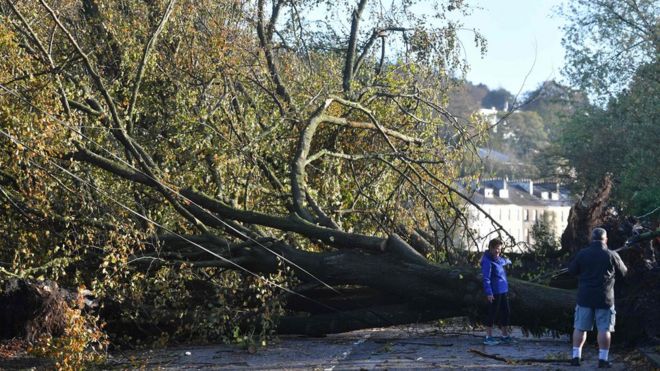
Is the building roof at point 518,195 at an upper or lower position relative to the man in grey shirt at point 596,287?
lower

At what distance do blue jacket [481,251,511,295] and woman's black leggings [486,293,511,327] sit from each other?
4.0 inches

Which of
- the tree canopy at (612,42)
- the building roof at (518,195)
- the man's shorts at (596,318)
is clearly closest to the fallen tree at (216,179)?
the man's shorts at (596,318)

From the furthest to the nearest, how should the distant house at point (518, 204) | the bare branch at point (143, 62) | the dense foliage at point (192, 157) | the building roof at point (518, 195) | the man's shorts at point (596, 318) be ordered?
the building roof at point (518, 195)
the distant house at point (518, 204)
the bare branch at point (143, 62)
the dense foliage at point (192, 157)
the man's shorts at point (596, 318)

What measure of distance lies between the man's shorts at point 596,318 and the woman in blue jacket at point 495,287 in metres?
2.14

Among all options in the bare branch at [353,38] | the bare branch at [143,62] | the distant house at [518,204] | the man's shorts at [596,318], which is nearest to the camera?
the man's shorts at [596,318]

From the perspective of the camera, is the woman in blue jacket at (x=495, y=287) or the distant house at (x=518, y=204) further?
the distant house at (x=518, y=204)

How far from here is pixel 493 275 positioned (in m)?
14.8

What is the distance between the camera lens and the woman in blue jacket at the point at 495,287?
14.7 meters

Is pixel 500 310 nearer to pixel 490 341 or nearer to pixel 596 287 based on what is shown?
pixel 490 341

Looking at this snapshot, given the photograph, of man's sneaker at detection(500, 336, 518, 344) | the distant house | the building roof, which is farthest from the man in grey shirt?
the building roof

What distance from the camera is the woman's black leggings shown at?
14750 millimetres

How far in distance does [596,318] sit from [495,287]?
7.94ft

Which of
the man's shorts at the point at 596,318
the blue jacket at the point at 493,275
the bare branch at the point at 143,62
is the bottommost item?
the man's shorts at the point at 596,318

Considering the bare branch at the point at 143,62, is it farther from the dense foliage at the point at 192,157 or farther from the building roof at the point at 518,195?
the building roof at the point at 518,195
